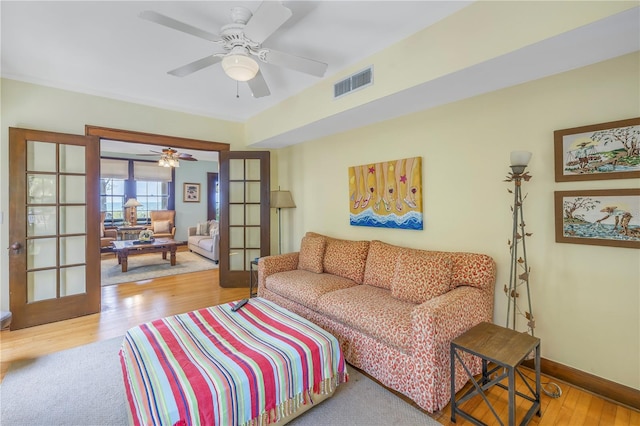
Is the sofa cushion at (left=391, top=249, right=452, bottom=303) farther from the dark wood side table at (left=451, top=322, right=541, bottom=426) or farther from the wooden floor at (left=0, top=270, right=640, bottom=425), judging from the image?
the wooden floor at (left=0, top=270, right=640, bottom=425)

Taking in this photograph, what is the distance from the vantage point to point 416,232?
2998 mm

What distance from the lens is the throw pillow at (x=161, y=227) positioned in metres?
7.80

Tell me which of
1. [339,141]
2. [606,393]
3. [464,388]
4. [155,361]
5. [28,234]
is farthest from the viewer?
[339,141]

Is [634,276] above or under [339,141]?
under

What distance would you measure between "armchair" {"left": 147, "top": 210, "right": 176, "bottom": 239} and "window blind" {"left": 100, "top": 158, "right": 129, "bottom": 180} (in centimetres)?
123

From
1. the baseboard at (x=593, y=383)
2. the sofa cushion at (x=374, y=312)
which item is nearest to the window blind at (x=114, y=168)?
the sofa cushion at (x=374, y=312)

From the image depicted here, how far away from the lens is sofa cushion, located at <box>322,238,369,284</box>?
3.10 metres

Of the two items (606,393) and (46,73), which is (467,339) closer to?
(606,393)

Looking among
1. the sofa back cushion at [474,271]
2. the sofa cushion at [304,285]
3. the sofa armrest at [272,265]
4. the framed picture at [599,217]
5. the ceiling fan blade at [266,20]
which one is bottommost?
the sofa cushion at [304,285]

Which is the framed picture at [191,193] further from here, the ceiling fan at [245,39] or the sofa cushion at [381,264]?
the sofa cushion at [381,264]

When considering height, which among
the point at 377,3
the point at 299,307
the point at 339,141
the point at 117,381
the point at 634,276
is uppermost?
the point at 377,3

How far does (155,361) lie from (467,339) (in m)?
1.87

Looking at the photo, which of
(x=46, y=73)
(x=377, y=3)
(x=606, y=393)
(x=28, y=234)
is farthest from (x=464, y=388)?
(x=46, y=73)

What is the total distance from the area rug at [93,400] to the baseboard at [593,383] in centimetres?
113
